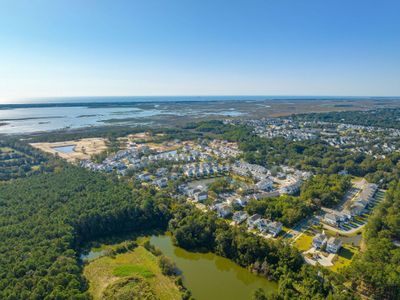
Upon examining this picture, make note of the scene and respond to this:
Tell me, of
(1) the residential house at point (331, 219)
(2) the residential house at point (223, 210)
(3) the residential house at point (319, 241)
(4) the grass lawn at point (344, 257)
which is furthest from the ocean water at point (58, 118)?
Result: (4) the grass lawn at point (344, 257)

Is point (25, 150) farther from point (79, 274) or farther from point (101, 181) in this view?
point (79, 274)

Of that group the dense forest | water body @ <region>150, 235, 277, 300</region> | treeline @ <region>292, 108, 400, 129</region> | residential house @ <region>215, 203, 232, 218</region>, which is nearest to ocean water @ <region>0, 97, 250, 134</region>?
treeline @ <region>292, 108, 400, 129</region>

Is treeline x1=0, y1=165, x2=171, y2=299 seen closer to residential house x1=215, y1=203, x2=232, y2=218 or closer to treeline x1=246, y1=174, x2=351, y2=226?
residential house x1=215, y1=203, x2=232, y2=218

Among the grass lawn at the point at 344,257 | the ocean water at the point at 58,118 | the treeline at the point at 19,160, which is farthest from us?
the ocean water at the point at 58,118

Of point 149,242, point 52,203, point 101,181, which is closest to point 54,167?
point 101,181

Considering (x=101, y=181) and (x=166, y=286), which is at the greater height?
(x=101, y=181)

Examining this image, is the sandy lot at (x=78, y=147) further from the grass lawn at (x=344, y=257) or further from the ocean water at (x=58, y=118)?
the grass lawn at (x=344, y=257)

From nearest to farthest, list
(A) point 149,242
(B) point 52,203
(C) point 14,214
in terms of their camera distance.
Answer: (A) point 149,242 → (C) point 14,214 → (B) point 52,203
